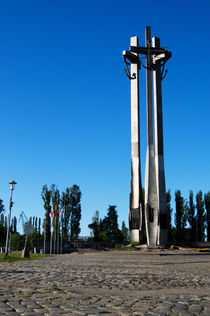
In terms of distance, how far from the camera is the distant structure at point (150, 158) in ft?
112

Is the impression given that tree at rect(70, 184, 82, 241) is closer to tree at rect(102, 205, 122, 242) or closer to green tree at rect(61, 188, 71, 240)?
green tree at rect(61, 188, 71, 240)

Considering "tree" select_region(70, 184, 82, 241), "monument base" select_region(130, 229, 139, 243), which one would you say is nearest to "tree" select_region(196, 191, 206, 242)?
"tree" select_region(70, 184, 82, 241)

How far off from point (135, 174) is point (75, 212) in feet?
50.4

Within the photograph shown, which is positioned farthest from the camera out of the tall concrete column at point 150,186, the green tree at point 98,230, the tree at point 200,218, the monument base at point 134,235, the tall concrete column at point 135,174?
the tree at point 200,218

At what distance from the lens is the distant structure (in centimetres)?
3412

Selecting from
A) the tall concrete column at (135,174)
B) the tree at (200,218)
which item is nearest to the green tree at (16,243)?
the tall concrete column at (135,174)

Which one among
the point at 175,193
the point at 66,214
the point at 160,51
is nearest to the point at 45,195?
the point at 66,214

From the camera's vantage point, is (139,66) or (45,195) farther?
(45,195)

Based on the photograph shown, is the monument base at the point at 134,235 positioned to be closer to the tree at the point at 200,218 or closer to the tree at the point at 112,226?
the tree at the point at 112,226

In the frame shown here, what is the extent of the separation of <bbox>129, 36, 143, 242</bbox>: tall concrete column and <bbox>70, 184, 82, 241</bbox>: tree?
14.3 metres

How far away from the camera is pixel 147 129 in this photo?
3559 cm

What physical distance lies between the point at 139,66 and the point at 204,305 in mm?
34495

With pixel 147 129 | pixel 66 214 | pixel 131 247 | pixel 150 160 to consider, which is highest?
pixel 147 129

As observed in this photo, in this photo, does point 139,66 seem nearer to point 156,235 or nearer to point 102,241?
point 156,235
